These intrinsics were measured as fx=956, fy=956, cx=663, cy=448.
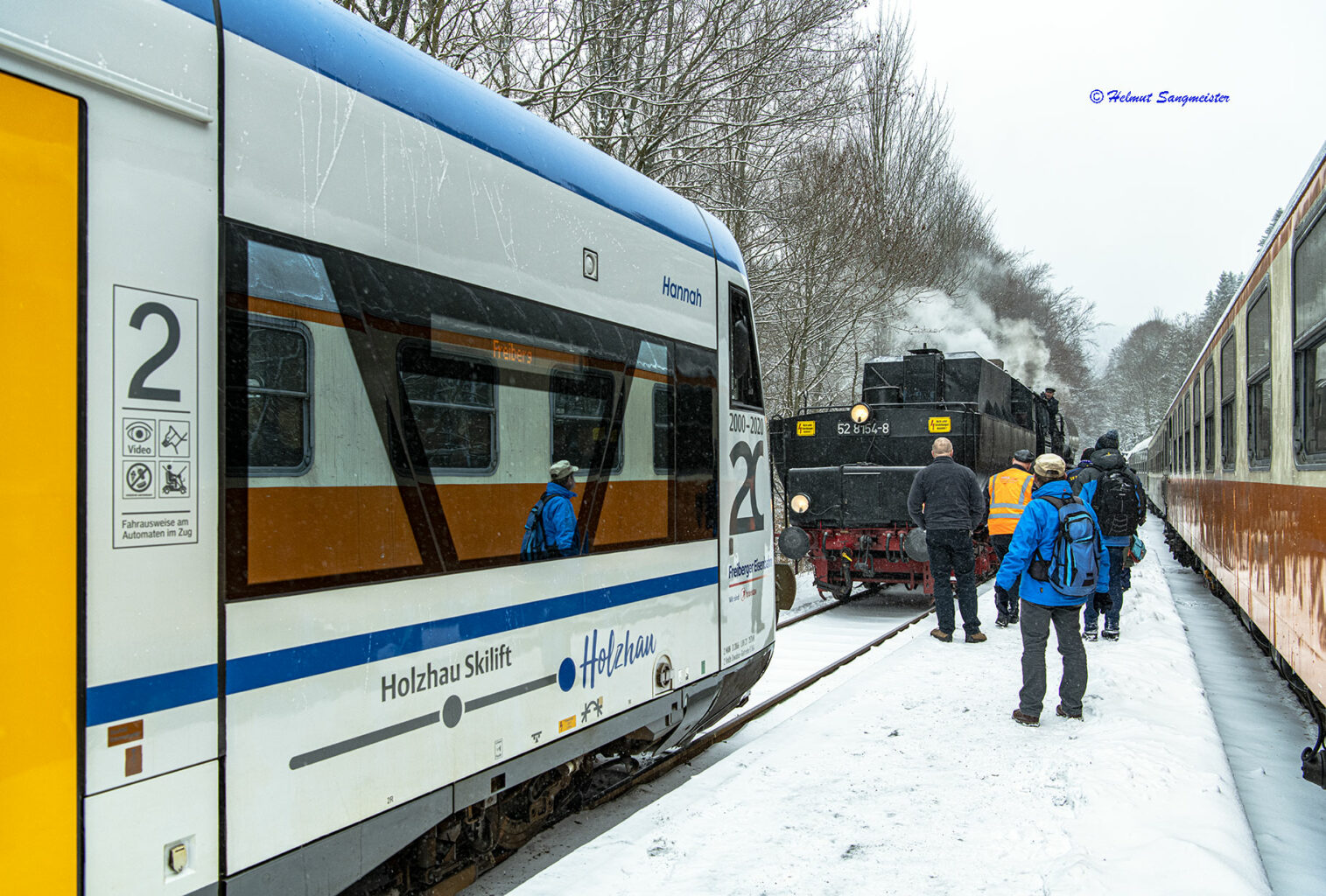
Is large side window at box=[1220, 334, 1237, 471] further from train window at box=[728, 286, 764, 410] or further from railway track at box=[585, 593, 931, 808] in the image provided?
train window at box=[728, 286, 764, 410]

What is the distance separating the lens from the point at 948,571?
8.60m

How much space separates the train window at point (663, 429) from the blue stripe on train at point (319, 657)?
68 cm

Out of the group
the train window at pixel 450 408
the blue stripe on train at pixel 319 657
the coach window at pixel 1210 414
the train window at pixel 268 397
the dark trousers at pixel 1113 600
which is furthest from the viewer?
the coach window at pixel 1210 414

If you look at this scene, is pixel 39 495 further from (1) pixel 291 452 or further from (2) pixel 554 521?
(2) pixel 554 521

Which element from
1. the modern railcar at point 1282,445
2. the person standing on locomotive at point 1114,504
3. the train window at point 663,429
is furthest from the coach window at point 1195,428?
the train window at point 663,429

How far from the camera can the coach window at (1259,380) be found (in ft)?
20.2

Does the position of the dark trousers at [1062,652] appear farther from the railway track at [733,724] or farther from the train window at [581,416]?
the train window at [581,416]

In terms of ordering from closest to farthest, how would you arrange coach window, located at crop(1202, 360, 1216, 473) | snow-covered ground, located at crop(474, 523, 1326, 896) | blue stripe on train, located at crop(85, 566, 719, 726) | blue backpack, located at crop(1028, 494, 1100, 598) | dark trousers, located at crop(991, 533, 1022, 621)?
blue stripe on train, located at crop(85, 566, 719, 726)
snow-covered ground, located at crop(474, 523, 1326, 896)
blue backpack, located at crop(1028, 494, 1100, 598)
dark trousers, located at crop(991, 533, 1022, 621)
coach window, located at crop(1202, 360, 1216, 473)

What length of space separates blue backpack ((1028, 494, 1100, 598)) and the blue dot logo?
3275mm

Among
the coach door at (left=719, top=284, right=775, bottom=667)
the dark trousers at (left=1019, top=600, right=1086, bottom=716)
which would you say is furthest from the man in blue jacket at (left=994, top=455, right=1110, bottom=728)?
the coach door at (left=719, top=284, right=775, bottom=667)

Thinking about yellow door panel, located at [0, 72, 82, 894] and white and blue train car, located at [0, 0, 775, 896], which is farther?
white and blue train car, located at [0, 0, 775, 896]

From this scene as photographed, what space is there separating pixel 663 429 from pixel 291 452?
7.29 feet

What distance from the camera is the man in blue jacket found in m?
5.69

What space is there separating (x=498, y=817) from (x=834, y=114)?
37.4 ft
